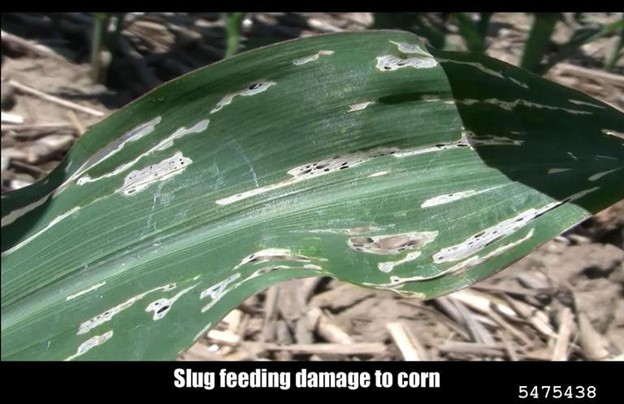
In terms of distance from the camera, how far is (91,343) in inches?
29.9

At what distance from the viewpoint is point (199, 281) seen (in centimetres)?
78

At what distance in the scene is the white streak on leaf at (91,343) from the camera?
76 cm

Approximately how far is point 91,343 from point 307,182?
294 mm

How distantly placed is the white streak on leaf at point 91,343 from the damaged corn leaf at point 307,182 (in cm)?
1

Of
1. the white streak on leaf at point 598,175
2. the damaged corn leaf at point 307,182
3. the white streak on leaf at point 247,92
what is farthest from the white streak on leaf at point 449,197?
the white streak on leaf at point 247,92

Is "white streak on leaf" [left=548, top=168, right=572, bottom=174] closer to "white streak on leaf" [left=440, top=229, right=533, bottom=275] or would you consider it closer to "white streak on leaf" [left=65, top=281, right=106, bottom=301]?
"white streak on leaf" [left=440, top=229, right=533, bottom=275]

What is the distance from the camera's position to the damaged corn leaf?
2.62 feet

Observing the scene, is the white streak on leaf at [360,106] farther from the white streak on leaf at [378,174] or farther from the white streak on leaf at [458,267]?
the white streak on leaf at [458,267]

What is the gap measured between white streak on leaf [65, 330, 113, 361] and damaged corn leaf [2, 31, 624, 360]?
1 centimetres

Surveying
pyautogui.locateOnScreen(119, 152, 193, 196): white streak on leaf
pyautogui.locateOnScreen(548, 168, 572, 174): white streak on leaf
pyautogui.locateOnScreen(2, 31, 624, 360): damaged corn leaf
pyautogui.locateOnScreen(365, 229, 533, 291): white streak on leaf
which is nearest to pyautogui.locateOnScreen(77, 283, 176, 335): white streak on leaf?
pyautogui.locateOnScreen(2, 31, 624, 360): damaged corn leaf

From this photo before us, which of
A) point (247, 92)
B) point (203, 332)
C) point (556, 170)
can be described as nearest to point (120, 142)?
point (247, 92)

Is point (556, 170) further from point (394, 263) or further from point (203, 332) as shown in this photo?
point (203, 332)

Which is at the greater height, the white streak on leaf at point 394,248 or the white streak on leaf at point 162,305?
the white streak on leaf at point 394,248
